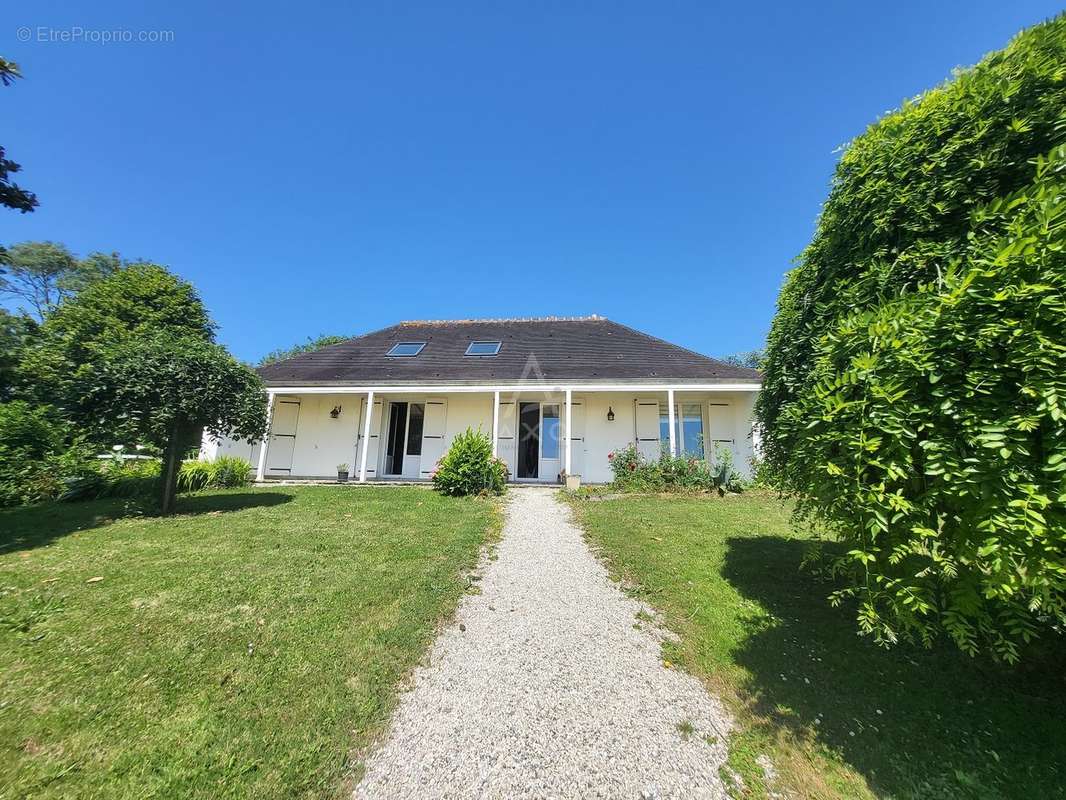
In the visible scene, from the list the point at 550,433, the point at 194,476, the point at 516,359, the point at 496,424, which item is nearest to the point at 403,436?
the point at 496,424

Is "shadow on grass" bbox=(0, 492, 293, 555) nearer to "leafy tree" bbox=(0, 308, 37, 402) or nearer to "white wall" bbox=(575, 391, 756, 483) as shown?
"leafy tree" bbox=(0, 308, 37, 402)

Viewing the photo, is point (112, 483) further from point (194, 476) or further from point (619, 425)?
point (619, 425)

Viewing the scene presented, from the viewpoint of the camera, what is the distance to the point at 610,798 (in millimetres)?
2020

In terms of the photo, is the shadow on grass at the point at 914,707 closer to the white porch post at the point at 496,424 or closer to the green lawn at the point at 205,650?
the green lawn at the point at 205,650

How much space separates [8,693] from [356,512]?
5.07 m

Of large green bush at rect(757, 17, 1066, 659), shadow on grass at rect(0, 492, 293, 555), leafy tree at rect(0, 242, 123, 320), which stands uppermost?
leafy tree at rect(0, 242, 123, 320)

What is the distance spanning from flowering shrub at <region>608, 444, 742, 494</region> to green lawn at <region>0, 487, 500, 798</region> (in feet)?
18.7

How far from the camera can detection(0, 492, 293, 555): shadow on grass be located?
18.3ft

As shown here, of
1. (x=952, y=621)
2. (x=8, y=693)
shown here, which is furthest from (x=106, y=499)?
(x=952, y=621)

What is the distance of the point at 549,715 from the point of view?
2.58 m

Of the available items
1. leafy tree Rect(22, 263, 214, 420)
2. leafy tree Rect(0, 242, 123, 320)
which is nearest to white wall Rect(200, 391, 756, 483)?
leafy tree Rect(22, 263, 214, 420)

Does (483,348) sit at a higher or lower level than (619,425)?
higher

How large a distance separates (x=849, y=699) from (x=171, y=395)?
9014mm

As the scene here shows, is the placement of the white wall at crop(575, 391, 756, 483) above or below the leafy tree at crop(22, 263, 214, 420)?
below
